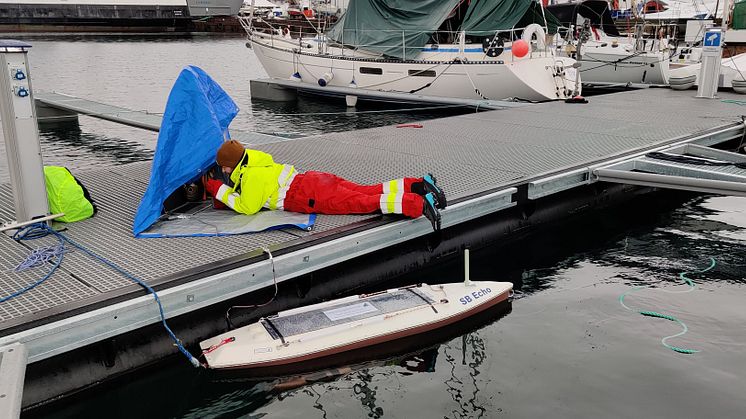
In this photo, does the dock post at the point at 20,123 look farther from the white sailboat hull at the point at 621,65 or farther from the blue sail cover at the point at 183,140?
the white sailboat hull at the point at 621,65

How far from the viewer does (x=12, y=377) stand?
341 cm

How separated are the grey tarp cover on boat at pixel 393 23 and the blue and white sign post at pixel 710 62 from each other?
7213 mm

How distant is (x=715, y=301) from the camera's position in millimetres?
6031

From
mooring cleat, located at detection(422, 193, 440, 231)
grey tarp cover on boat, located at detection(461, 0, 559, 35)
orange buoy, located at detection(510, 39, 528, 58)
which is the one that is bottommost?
mooring cleat, located at detection(422, 193, 440, 231)

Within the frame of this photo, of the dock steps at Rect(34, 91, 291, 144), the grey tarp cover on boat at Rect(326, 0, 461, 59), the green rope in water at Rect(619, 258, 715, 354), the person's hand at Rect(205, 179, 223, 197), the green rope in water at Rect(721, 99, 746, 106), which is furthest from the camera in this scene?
the grey tarp cover on boat at Rect(326, 0, 461, 59)

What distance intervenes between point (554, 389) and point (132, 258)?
10.6 ft

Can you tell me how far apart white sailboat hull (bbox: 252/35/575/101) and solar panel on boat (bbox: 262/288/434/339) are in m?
12.2

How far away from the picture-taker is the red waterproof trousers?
19.2 ft

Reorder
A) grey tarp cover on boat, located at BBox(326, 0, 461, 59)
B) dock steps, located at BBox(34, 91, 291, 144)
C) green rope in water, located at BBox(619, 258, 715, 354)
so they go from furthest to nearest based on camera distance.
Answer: grey tarp cover on boat, located at BBox(326, 0, 461, 59)
dock steps, located at BBox(34, 91, 291, 144)
green rope in water, located at BBox(619, 258, 715, 354)

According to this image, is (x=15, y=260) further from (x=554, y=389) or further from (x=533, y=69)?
(x=533, y=69)

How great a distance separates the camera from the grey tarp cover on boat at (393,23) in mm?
18453

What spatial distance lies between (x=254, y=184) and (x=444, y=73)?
12964mm

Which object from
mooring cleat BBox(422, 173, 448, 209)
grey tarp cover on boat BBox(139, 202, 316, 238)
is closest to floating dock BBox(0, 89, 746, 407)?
grey tarp cover on boat BBox(139, 202, 316, 238)

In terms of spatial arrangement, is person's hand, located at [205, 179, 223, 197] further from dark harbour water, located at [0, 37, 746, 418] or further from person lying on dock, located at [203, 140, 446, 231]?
dark harbour water, located at [0, 37, 746, 418]
